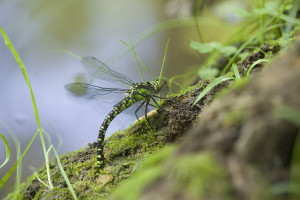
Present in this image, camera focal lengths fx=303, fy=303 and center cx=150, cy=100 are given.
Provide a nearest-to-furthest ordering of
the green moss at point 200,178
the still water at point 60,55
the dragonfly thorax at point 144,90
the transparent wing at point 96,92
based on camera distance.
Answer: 1. the green moss at point 200,178
2. the dragonfly thorax at point 144,90
3. the transparent wing at point 96,92
4. the still water at point 60,55

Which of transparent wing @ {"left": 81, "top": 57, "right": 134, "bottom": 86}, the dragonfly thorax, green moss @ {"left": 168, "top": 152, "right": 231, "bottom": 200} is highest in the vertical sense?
transparent wing @ {"left": 81, "top": 57, "right": 134, "bottom": 86}

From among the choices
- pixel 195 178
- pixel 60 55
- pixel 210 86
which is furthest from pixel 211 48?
pixel 60 55

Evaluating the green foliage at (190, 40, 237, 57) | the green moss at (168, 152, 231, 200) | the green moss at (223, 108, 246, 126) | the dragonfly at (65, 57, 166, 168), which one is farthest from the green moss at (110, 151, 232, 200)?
the green foliage at (190, 40, 237, 57)

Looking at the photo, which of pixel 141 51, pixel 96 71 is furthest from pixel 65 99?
pixel 96 71

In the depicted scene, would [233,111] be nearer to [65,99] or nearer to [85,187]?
[85,187]

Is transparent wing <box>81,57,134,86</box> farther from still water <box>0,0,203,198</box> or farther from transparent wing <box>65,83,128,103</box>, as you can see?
still water <box>0,0,203,198</box>

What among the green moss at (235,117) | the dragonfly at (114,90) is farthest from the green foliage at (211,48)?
the green moss at (235,117)

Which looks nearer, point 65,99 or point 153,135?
point 153,135

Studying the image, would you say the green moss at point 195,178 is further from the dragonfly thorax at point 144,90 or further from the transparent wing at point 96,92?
the transparent wing at point 96,92
